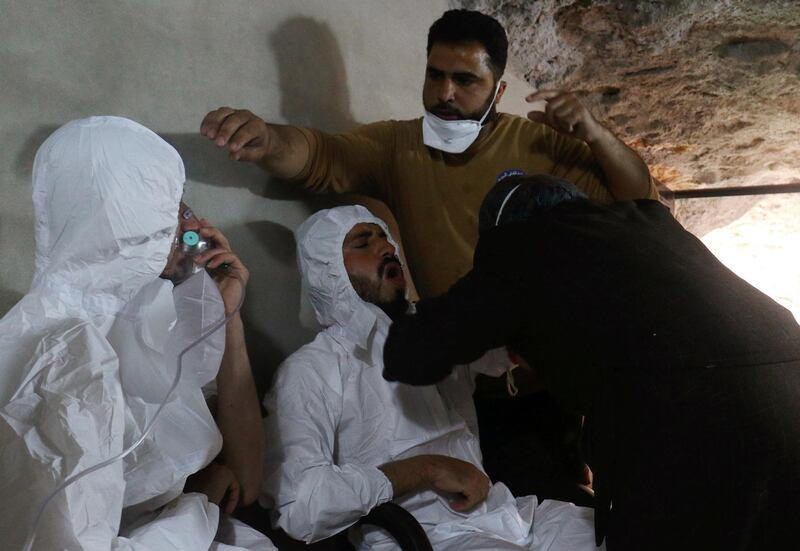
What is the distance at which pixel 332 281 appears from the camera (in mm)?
1947

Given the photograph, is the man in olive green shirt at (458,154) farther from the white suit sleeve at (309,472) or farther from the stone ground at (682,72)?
the stone ground at (682,72)

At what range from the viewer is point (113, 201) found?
3.99 feet

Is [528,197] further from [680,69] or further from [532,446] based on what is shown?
[680,69]

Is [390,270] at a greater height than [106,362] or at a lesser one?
lesser

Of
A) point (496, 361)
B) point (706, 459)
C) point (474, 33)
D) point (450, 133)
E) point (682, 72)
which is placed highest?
point (474, 33)

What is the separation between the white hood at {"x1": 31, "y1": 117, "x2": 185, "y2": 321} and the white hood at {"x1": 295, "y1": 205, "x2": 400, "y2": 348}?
692 mm

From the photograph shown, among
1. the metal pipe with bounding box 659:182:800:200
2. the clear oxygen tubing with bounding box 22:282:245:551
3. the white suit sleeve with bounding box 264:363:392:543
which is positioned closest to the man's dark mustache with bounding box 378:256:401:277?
the white suit sleeve with bounding box 264:363:392:543

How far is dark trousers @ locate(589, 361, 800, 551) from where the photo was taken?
3.97 feet

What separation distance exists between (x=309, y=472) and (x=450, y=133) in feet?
3.35

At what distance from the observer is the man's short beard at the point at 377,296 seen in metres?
1.98

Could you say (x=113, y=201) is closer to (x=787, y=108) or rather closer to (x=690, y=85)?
(x=690, y=85)

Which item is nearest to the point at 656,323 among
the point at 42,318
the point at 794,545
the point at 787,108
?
the point at 794,545

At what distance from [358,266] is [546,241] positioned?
2.20 ft

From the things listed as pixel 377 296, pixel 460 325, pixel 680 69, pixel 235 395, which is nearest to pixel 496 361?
pixel 377 296
